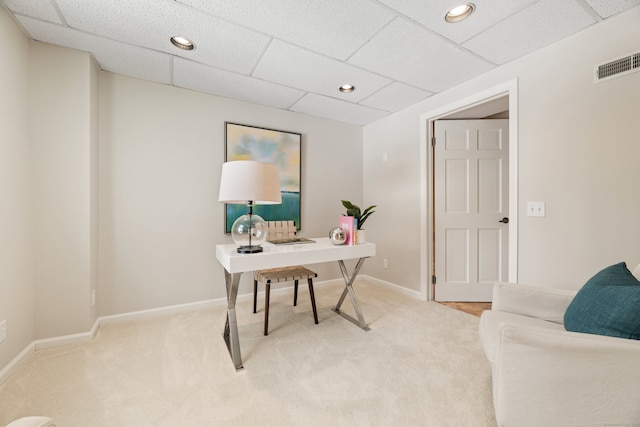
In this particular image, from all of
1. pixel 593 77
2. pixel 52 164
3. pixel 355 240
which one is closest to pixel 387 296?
pixel 355 240

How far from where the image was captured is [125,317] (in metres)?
2.39

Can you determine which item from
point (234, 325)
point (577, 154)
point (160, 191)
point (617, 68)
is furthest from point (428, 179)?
point (160, 191)

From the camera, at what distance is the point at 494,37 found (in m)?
1.88

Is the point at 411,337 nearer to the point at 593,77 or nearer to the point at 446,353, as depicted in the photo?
the point at 446,353

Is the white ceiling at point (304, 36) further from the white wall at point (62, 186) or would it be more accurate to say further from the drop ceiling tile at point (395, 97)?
the white wall at point (62, 186)

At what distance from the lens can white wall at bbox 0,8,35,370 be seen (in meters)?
1.58

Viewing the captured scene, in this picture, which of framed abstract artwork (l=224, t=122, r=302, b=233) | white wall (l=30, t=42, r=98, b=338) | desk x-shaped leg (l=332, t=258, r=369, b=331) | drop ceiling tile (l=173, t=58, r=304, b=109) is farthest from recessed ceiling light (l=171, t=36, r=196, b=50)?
desk x-shaped leg (l=332, t=258, r=369, b=331)

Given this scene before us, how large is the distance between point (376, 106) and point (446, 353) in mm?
2670

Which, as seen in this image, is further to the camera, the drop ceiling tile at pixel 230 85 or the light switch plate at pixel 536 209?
the drop ceiling tile at pixel 230 85

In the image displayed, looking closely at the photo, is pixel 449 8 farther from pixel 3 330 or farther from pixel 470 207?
pixel 3 330

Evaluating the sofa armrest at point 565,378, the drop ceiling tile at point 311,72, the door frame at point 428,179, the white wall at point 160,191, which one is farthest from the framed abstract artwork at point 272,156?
the sofa armrest at point 565,378

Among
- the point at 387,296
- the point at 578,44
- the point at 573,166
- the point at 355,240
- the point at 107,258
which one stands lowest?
the point at 387,296

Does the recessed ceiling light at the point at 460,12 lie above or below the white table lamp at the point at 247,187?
above

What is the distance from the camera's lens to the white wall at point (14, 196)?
1.58m
